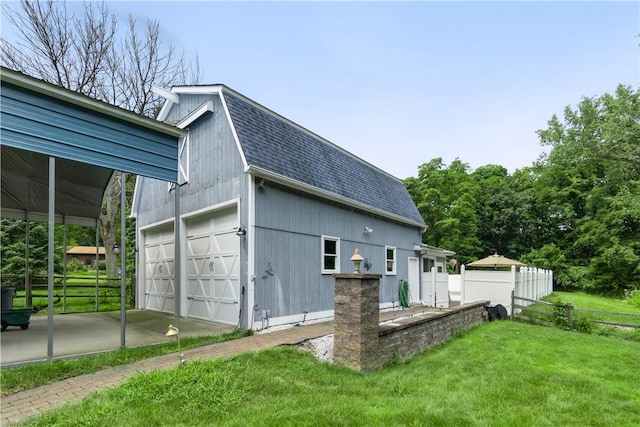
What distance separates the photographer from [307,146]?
1038 centimetres

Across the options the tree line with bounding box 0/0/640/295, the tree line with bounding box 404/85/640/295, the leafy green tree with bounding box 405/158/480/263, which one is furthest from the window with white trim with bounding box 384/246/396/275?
the tree line with bounding box 404/85/640/295

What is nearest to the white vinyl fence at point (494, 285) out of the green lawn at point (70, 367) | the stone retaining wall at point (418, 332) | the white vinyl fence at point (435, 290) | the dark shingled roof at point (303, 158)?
the white vinyl fence at point (435, 290)

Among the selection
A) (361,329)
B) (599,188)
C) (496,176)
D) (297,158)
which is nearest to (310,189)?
(297,158)

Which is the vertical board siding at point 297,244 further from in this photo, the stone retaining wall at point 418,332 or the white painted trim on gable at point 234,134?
the stone retaining wall at point 418,332

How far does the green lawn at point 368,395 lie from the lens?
3.25 meters

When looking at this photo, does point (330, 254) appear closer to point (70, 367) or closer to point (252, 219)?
point (252, 219)

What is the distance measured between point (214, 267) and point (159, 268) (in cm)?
368

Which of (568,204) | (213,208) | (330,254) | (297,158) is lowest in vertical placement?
(330,254)

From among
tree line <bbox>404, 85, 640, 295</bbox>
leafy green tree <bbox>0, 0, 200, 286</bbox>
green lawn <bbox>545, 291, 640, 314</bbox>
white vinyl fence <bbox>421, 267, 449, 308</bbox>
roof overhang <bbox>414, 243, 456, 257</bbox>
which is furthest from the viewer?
tree line <bbox>404, 85, 640, 295</bbox>

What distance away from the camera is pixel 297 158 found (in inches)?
369

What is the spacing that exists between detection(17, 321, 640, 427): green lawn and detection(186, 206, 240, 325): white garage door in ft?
10.5

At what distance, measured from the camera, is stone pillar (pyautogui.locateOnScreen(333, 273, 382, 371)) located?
17.4 feet

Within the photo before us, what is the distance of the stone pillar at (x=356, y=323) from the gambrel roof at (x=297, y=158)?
338cm

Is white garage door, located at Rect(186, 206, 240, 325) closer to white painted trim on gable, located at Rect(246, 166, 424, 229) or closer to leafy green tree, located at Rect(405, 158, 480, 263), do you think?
white painted trim on gable, located at Rect(246, 166, 424, 229)
